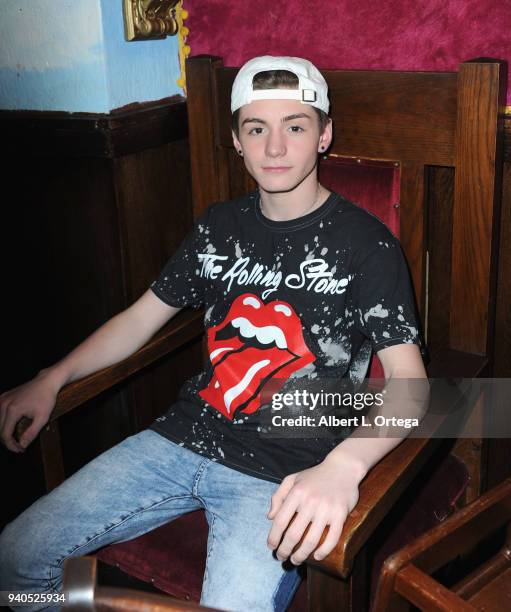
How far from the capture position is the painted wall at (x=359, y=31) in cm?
149

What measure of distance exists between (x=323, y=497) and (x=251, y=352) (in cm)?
46

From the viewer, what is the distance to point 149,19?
1.80 m

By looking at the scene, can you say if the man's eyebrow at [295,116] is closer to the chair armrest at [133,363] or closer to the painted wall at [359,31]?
the painted wall at [359,31]

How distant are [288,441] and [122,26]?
3.58 ft

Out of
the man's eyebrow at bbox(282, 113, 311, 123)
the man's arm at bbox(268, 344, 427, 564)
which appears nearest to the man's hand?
the man's arm at bbox(268, 344, 427, 564)

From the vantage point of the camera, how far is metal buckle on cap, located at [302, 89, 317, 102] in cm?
147

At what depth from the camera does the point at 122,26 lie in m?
1.76

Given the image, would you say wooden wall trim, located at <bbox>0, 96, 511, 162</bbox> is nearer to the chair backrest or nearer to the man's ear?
the chair backrest

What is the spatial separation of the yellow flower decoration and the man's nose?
592 mm

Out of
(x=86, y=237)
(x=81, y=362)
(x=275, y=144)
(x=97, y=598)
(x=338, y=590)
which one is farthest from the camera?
(x=86, y=237)

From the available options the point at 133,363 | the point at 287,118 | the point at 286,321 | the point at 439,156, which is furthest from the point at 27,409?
the point at 439,156

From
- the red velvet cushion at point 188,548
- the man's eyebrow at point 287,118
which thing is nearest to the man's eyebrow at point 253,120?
the man's eyebrow at point 287,118

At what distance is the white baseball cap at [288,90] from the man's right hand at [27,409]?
28.5 inches

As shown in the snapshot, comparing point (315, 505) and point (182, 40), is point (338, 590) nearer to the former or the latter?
point (315, 505)
